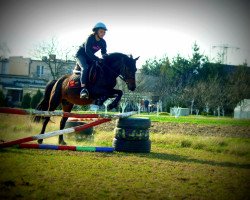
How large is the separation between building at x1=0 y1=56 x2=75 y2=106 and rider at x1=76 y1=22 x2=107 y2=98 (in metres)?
30.5

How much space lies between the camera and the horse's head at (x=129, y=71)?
23.0 ft

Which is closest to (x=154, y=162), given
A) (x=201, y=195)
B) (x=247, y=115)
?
(x=201, y=195)

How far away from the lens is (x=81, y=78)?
7184 millimetres

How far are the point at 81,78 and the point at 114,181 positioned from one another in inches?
153

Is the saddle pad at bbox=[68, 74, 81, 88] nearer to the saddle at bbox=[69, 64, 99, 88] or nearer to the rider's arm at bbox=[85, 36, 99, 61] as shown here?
the saddle at bbox=[69, 64, 99, 88]

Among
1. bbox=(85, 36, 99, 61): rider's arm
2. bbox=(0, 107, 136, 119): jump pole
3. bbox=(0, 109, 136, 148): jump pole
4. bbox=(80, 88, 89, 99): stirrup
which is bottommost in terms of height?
bbox=(0, 109, 136, 148): jump pole

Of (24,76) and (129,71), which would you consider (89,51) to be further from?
(24,76)

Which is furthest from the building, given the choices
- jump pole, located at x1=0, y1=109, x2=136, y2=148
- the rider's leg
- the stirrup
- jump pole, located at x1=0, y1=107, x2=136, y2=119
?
jump pole, located at x1=0, y1=107, x2=136, y2=119

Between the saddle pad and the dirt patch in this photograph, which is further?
the dirt patch

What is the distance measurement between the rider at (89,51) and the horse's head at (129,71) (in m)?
0.60

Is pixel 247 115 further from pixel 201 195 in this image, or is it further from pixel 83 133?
pixel 201 195

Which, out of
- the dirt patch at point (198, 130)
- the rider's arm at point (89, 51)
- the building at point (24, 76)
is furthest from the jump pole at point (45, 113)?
the building at point (24, 76)

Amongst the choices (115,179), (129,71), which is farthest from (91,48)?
(115,179)

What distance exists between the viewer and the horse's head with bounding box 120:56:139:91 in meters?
7.02
